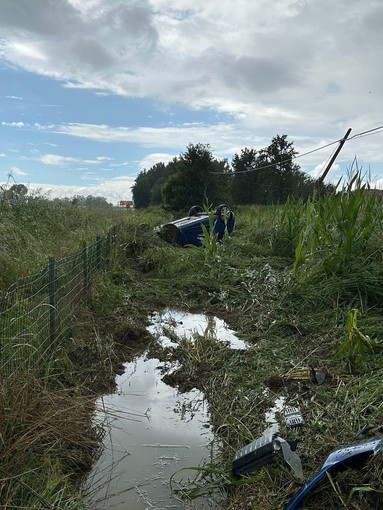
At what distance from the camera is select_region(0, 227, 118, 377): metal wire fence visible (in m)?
2.88

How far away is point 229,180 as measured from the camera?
3528 cm

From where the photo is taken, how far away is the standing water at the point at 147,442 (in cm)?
240

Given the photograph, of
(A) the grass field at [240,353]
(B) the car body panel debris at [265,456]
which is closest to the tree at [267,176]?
(A) the grass field at [240,353]

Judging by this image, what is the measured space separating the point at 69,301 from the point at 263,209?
1080cm

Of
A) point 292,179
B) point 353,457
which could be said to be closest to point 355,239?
point 353,457

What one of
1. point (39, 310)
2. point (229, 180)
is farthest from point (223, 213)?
point (229, 180)

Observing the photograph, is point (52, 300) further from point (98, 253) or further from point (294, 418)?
point (98, 253)

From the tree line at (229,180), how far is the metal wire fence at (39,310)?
10.5 metres

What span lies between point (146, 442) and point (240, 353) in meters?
1.59

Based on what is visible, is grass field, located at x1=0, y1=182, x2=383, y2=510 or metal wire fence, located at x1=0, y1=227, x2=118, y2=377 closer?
grass field, located at x1=0, y1=182, x2=383, y2=510

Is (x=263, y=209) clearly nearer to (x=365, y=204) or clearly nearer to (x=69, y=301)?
(x=365, y=204)

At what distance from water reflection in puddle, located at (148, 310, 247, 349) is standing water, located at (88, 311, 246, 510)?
29.7 inches

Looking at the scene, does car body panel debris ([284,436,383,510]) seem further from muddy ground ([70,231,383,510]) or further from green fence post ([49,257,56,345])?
green fence post ([49,257,56,345])

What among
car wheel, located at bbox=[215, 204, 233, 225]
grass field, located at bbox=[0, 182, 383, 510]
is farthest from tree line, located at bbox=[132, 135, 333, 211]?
grass field, located at bbox=[0, 182, 383, 510]
